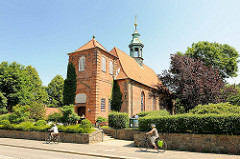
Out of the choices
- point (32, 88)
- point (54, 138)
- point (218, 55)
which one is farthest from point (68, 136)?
point (32, 88)

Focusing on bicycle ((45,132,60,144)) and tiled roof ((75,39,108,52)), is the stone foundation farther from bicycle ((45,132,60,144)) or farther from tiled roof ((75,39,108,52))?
tiled roof ((75,39,108,52))

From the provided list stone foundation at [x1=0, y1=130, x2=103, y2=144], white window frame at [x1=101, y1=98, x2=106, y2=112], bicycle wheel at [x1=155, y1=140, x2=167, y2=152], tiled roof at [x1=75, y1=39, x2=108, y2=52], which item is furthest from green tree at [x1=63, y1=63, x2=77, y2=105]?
bicycle wheel at [x1=155, y1=140, x2=167, y2=152]

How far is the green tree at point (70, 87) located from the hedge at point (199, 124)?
41.5ft

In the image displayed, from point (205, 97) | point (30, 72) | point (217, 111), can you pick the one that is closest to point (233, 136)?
point (217, 111)

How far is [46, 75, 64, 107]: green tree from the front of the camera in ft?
169

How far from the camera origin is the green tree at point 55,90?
169ft

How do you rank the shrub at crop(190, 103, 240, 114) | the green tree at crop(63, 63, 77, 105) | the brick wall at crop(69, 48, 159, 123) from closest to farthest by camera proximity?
1. the shrub at crop(190, 103, 240, 114)
2. the brick wall at crop(69, 48, 159, 123)
3. the green tree at crop(63, 63, 77, 105)

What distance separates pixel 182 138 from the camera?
1072 centimetres

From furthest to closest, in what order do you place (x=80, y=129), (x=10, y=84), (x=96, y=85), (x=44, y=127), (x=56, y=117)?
(x=10, y=84) < (x=96, y=85) < (x=56, y=117) < (x=44, y=127) < (x=80, y=129)

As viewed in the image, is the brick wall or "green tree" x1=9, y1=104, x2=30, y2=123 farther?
the brick wall

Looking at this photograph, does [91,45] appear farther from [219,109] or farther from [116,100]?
[219,109]

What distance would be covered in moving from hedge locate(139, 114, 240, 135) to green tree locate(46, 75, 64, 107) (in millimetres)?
44285

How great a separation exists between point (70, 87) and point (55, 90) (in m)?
32.3

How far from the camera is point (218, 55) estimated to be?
92.9ft
